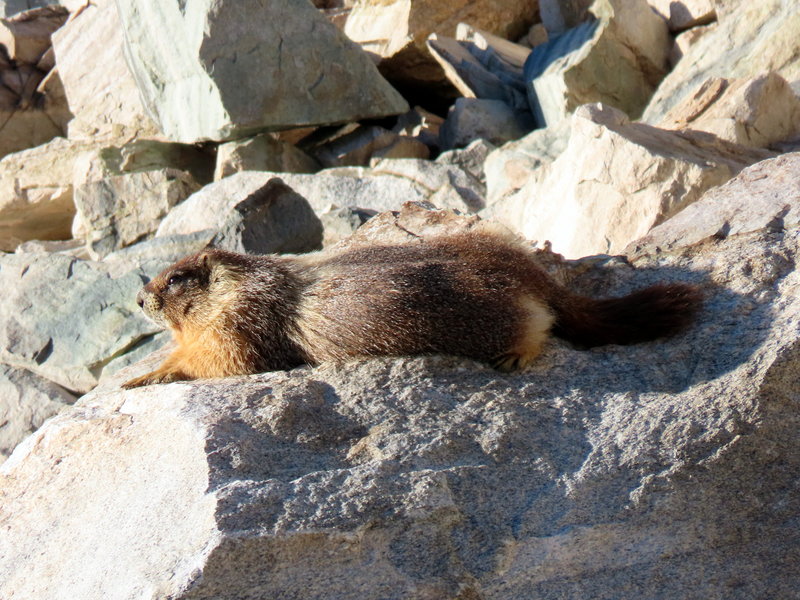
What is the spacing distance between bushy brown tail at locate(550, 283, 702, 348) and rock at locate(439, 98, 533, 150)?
6314mm

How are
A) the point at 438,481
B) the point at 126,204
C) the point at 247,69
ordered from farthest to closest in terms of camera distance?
the point at 247,69, the point at 126,204, the point at 438,481

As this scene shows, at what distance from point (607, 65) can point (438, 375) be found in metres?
7.32

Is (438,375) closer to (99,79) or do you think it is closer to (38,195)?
(38,195)

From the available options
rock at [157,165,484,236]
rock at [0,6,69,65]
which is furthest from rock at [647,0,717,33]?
rock at [0,6,69,65]

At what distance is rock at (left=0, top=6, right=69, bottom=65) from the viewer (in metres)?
14.0

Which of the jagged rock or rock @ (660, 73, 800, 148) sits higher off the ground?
rock @ (660, 73, 800, 148)

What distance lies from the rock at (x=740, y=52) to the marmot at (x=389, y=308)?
16.7 ft

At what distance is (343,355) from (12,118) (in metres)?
11.1

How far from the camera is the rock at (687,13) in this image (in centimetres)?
1061

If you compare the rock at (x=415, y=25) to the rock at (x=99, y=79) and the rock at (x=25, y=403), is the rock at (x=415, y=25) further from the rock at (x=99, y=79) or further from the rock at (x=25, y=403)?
the rock at (x=25, y=403)

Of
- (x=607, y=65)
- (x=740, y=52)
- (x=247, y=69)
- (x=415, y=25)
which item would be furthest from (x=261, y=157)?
(x=740, y=52)

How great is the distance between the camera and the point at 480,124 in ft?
34.9

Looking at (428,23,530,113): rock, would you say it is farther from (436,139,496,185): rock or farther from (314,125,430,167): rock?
(436,139,496,185): rock

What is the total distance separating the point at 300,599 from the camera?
9.68 feet
